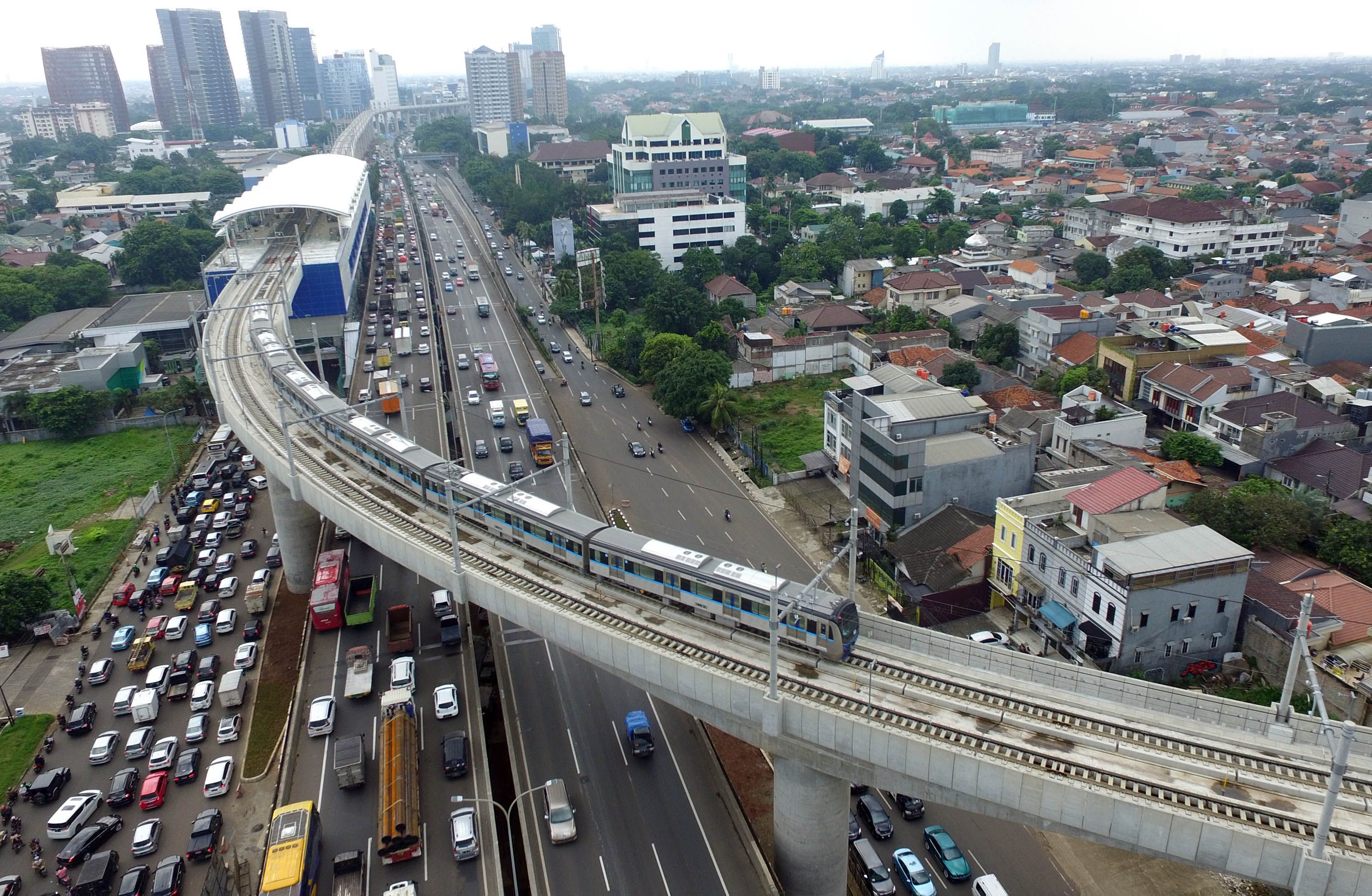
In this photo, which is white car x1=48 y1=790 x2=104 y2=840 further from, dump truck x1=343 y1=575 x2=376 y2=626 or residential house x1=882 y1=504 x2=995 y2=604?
residential house x1=882 y1=504 x2=995 y2=604

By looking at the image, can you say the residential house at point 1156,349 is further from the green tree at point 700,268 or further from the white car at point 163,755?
the white car at point 163,755

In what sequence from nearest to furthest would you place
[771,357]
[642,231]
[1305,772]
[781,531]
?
[1305,772]
[781,531]
[771,357]
[642,231]

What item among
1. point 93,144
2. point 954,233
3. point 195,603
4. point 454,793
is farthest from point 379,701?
point 93,144

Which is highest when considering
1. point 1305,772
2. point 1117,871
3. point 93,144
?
point 93,144

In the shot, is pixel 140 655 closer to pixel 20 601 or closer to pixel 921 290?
pixel 20 601

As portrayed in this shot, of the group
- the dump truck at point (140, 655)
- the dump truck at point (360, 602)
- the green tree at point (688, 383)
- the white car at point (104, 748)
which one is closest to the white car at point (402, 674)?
the dump truck at point (360, 602)

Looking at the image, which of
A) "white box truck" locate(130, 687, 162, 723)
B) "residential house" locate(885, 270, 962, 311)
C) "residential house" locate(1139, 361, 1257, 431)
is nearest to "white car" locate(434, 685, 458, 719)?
"white box truck" locate(130, 687, 162, 723)

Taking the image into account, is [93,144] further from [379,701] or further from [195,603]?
[379,701]

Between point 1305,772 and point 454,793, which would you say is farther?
point 454,793
